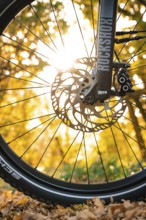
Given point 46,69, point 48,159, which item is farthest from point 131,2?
point 48,159

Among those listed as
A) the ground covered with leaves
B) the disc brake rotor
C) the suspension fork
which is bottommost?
the ground covered with leaves

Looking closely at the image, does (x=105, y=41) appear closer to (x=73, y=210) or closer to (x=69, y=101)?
(x=69, y=101)

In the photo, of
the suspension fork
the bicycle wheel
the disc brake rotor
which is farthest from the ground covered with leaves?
the suspension fork

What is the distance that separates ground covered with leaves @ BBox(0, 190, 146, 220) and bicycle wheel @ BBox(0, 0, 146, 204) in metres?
0.09

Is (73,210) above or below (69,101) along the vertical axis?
below

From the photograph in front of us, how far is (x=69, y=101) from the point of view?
10.5 feet

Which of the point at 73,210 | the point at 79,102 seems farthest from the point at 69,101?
the point at 73,210

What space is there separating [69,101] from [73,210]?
2.12 ft

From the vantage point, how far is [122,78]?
3.08 meters

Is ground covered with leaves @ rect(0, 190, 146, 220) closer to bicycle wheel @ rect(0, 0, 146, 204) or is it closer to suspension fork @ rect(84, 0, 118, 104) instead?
bicycle wheel @ rect(0, 0, 146, 204)

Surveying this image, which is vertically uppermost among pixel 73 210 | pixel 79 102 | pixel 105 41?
pixel 105 41

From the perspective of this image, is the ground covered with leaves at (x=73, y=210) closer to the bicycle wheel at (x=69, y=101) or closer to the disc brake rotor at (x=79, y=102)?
the bicycle wheel at (x=69, y=101)

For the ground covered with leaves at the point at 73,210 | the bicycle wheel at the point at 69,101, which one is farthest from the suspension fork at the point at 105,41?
the ground covered with leaves at the point at 73,210

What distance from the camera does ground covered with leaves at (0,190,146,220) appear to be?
2.76 m
